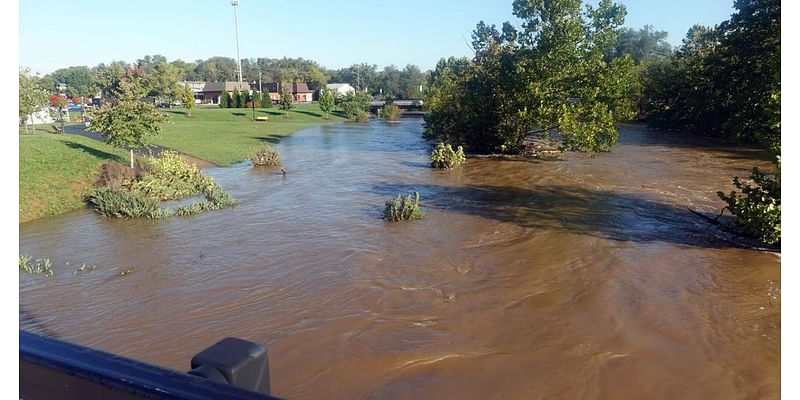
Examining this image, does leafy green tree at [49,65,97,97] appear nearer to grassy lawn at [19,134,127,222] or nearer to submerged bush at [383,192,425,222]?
grassy lawn at [19,134,127,222]

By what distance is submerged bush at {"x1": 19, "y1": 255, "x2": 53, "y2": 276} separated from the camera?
989 centimetres

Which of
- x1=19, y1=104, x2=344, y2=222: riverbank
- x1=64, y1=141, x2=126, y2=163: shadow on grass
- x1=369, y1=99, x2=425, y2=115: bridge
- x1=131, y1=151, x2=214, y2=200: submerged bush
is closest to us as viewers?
x1=19, y1=104, x2=344, y2=222: riverbank

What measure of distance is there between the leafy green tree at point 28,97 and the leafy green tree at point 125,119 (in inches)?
334

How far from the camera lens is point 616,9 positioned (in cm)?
2144

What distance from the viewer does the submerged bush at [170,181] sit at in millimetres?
16203

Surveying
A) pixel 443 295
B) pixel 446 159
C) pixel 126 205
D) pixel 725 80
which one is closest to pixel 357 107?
pixel 725 80

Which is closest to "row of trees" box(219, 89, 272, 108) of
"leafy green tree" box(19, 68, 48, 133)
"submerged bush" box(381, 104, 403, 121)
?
"submerged bush" box(381, 104, 403, 121)

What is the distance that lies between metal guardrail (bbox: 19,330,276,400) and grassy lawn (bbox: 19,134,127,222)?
15.4 m

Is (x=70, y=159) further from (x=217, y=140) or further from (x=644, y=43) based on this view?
(x=644, y=43)

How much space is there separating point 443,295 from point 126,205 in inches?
394

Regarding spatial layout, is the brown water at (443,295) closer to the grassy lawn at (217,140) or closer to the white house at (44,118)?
the grassy lawn at (217,140)

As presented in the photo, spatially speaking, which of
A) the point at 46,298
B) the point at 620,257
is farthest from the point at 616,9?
the point at 46,298

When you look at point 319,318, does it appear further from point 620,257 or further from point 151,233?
point 151,233

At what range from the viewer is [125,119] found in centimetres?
1722
